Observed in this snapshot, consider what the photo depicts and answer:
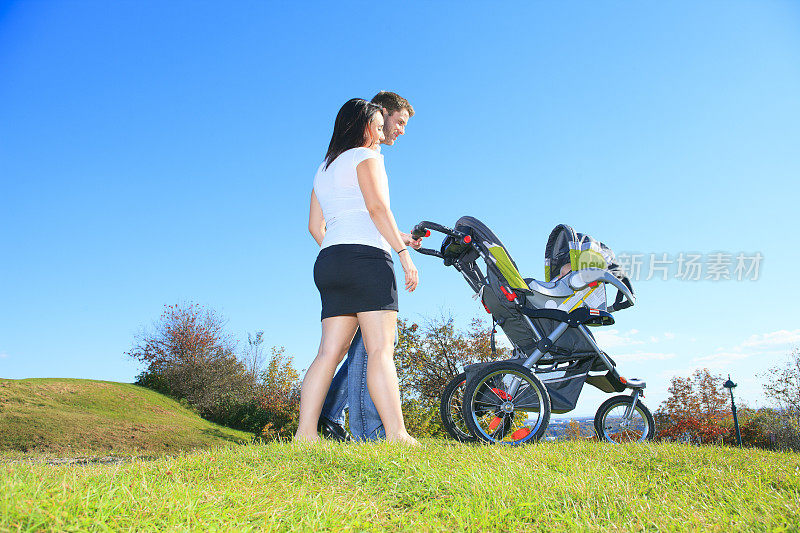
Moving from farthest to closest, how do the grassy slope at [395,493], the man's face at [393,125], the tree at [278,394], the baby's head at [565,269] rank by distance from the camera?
1. the tree at [278,394]
2. the baby's head at [565,269]
3. the man's face at [393,125]
4. the grassy slope at [395,493]

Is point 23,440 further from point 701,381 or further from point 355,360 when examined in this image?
point 701,381

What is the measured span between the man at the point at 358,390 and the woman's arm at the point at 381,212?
0.80 m

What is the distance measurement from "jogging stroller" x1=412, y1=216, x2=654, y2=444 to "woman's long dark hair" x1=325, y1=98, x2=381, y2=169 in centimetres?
110

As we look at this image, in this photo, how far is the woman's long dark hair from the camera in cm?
411

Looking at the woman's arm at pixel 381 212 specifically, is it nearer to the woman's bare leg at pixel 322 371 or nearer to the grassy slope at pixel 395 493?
the woman's bare leg at pixel 322 371

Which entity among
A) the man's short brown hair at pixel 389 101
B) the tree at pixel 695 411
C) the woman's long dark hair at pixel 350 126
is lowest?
the tree at pixel 695 411

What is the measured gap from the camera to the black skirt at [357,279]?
3754mm

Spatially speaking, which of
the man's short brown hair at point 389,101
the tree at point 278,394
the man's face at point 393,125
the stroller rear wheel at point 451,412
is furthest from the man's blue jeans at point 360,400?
the tree at point 278,394

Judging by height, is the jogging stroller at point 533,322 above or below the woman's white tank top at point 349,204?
below

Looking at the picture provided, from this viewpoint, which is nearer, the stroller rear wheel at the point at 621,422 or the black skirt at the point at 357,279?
the black skirt at the point at 357,279

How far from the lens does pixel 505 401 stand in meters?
4.37

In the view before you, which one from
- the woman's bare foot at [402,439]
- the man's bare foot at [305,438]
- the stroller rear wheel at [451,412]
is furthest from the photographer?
the stroller rear wheel at [451,412]

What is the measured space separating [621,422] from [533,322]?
188cm

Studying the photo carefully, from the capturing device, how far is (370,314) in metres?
3.75
